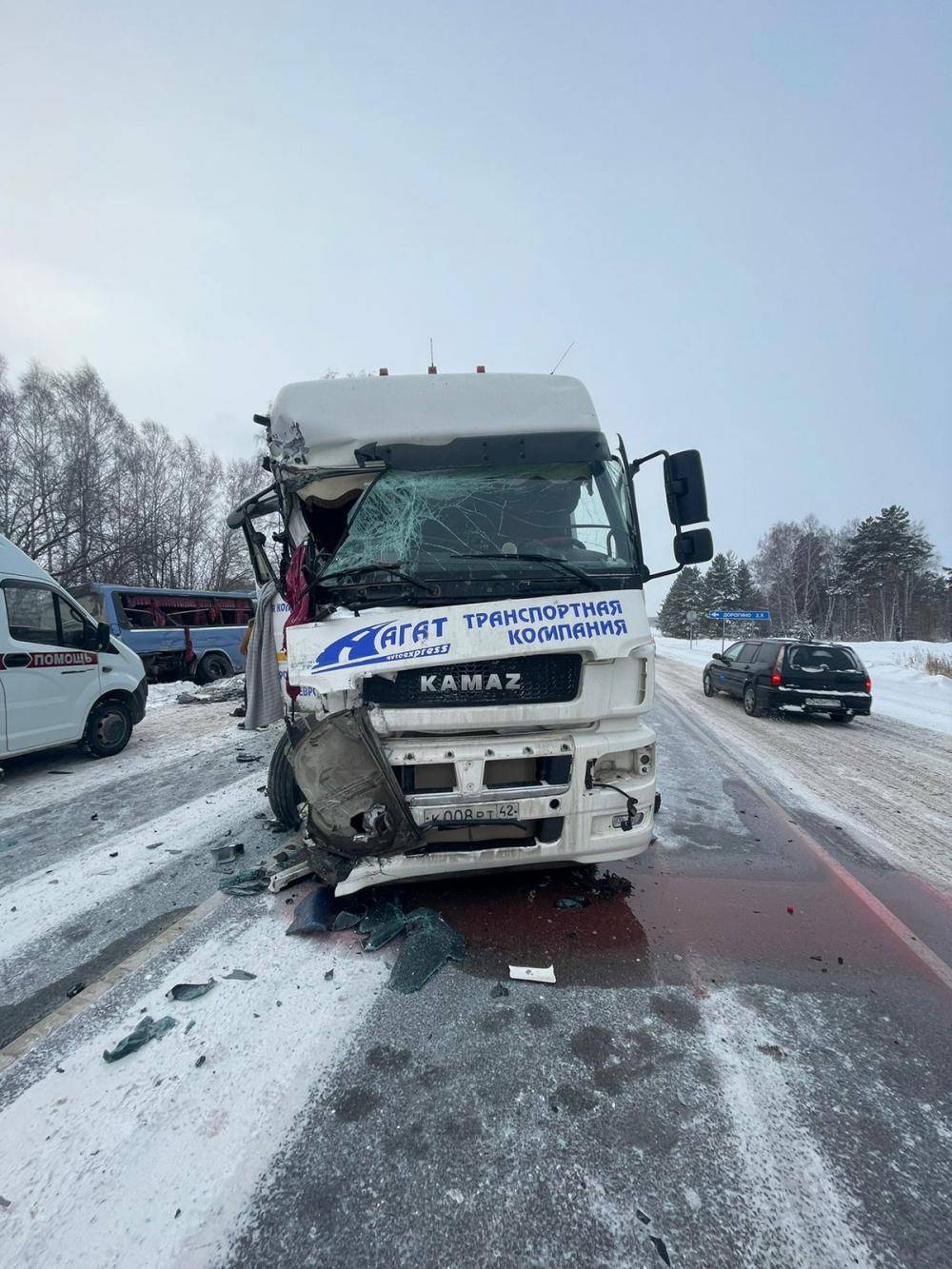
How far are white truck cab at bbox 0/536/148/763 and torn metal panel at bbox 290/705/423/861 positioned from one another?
521 centimetres

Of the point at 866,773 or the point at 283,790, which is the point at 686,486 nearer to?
the point at 283,790

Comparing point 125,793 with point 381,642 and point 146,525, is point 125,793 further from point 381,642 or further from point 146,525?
point 146,525

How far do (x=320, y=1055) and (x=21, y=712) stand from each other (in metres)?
6.06

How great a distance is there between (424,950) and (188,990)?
3.71 ft

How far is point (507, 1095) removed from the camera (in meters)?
2.04

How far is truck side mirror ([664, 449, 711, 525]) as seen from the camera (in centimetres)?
395

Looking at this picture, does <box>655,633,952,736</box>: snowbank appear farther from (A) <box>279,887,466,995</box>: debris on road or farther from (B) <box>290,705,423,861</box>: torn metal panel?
(B) <box>290,705,423,861</box>: torn metal panel

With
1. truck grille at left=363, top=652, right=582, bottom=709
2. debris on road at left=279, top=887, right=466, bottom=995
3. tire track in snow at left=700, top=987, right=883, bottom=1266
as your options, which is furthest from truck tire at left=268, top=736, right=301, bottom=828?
tire track in snow at left=700, top=987, right=883, bottom=1266

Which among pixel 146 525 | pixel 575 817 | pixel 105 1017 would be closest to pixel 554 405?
pixel 575 817

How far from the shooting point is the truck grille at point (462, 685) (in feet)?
9.70

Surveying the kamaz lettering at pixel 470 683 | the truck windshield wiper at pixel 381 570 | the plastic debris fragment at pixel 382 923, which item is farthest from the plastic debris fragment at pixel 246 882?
the truck windshield wiper at pixel 381 570

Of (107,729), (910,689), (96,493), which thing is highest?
(96,493)

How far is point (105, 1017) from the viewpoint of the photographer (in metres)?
2.39

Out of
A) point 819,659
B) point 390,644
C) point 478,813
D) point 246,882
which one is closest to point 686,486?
point 390,644
